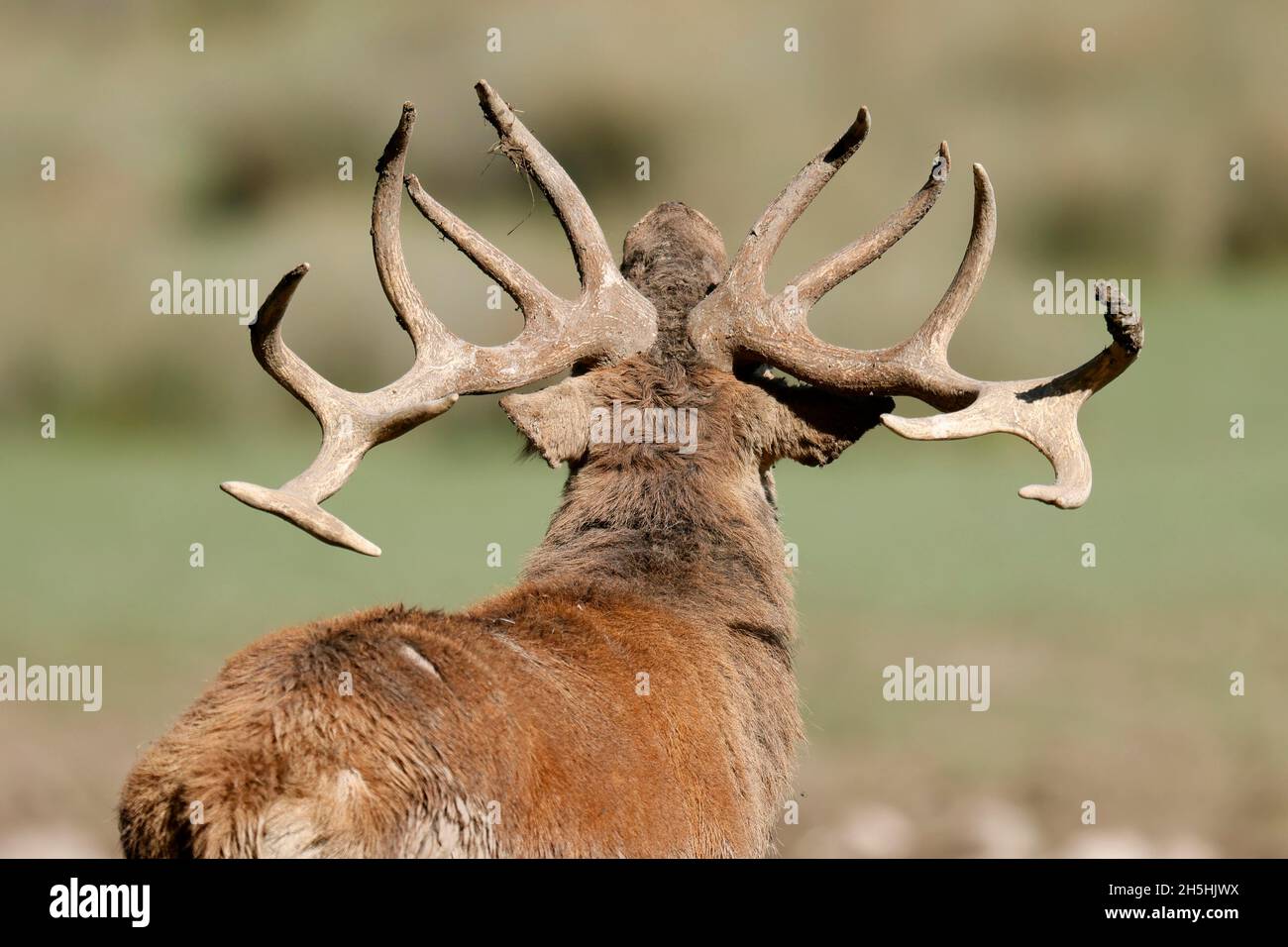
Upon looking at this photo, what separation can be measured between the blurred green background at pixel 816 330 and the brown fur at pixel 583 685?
24.5ft

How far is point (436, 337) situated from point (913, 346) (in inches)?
78.1

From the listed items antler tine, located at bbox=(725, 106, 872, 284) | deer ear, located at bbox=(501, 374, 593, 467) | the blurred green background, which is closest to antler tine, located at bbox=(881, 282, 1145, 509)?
antler tine, located at bbox=(725, 106, 872, 284)

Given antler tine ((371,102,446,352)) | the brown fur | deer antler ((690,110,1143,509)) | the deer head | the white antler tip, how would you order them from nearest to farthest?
1. the brown fur
2. the white antler tip
3. deer antler ((690,110,1143,509))
4. the deer head
5. antler tine ((371,102,446,352))

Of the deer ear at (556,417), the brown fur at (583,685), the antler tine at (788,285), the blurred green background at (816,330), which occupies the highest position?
the blurred green background at (816,330)

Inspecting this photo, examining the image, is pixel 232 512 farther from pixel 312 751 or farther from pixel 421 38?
pixel 312 751

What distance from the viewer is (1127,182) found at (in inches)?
1358

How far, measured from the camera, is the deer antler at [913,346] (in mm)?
6477

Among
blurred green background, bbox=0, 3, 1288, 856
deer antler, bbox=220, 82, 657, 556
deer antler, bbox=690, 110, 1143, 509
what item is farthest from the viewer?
blurred green background, bbox=0, 3, 1288, 856

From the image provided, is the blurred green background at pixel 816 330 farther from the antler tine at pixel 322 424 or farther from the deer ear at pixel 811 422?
the antler tine at pixel 322 424

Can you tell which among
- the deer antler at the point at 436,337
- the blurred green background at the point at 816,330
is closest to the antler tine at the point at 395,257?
the deer antler at the point at 436,337

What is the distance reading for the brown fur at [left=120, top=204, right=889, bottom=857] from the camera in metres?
4.65

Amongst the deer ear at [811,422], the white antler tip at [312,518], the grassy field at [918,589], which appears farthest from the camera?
the grassy field at [918,589]

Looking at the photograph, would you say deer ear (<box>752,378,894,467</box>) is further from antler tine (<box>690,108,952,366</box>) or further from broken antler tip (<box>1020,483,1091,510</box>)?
broken antler tip (<box>1020,483,1091,510</box>)

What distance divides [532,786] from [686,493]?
2225mm
